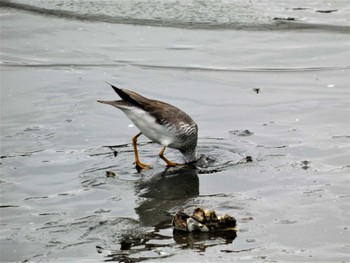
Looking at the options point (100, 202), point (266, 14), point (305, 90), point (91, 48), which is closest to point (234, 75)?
point (305, 90)

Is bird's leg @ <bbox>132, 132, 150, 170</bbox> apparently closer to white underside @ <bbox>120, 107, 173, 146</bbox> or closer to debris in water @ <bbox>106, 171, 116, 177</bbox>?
white underside @ <bbox>120, 107, 173, 146</bbox>

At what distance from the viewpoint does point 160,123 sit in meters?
8.73

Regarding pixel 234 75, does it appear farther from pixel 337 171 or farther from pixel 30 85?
pixel 337 171

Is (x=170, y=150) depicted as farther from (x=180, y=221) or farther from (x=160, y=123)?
(x=180, y=221)

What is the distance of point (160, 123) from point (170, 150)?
105 cm

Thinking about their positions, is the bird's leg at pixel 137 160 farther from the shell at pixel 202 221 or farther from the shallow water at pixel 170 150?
the shell at pixel 202 221

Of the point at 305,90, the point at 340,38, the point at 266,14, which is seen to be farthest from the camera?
the point at 266,14

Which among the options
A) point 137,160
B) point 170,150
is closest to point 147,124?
point 137,160

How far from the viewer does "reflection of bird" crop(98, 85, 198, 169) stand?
342 inches

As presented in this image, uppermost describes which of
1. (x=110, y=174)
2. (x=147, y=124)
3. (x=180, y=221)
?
(x=147, y=124)

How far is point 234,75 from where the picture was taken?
11.2 m

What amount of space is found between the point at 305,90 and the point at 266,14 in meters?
3.75

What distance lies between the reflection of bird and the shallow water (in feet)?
0.73

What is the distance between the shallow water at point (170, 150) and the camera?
6.45 meters
